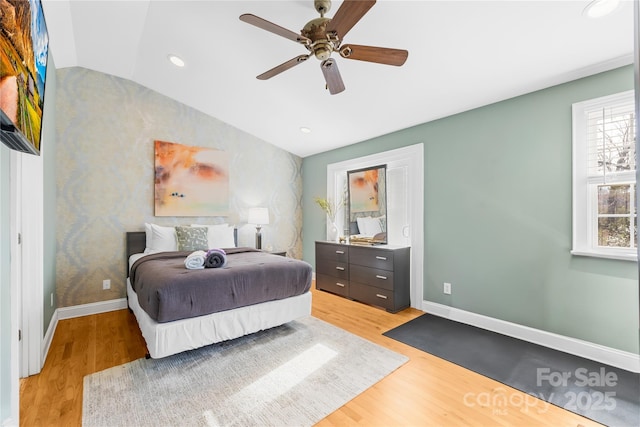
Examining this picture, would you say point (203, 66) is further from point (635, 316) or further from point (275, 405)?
point (635, 316)

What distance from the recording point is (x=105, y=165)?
3.47m

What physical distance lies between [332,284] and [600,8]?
145 inches

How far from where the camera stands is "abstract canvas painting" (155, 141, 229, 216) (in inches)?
150

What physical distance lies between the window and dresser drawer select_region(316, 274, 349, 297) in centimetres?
251

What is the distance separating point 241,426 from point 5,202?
1.73 metres

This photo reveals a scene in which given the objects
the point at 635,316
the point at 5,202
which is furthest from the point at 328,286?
the point at 5,202

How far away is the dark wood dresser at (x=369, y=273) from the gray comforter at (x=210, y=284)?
1.03 metres

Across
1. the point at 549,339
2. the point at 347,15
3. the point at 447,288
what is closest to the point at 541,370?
the point at 549,339

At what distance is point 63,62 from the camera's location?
3.10 metres

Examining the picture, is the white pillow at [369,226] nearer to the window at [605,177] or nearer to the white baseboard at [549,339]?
the white baseboard at [549,339]

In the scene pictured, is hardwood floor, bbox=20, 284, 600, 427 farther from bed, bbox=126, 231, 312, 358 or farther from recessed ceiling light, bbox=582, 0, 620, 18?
recessed ceiling light, bbox=582, 0, 620, 18

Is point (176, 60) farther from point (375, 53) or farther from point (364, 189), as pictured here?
point (364, 189)

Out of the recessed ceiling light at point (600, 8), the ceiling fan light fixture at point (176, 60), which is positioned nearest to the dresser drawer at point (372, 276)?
the recessed ceiling light at point (600, 8)

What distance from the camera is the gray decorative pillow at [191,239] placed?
353 cm
